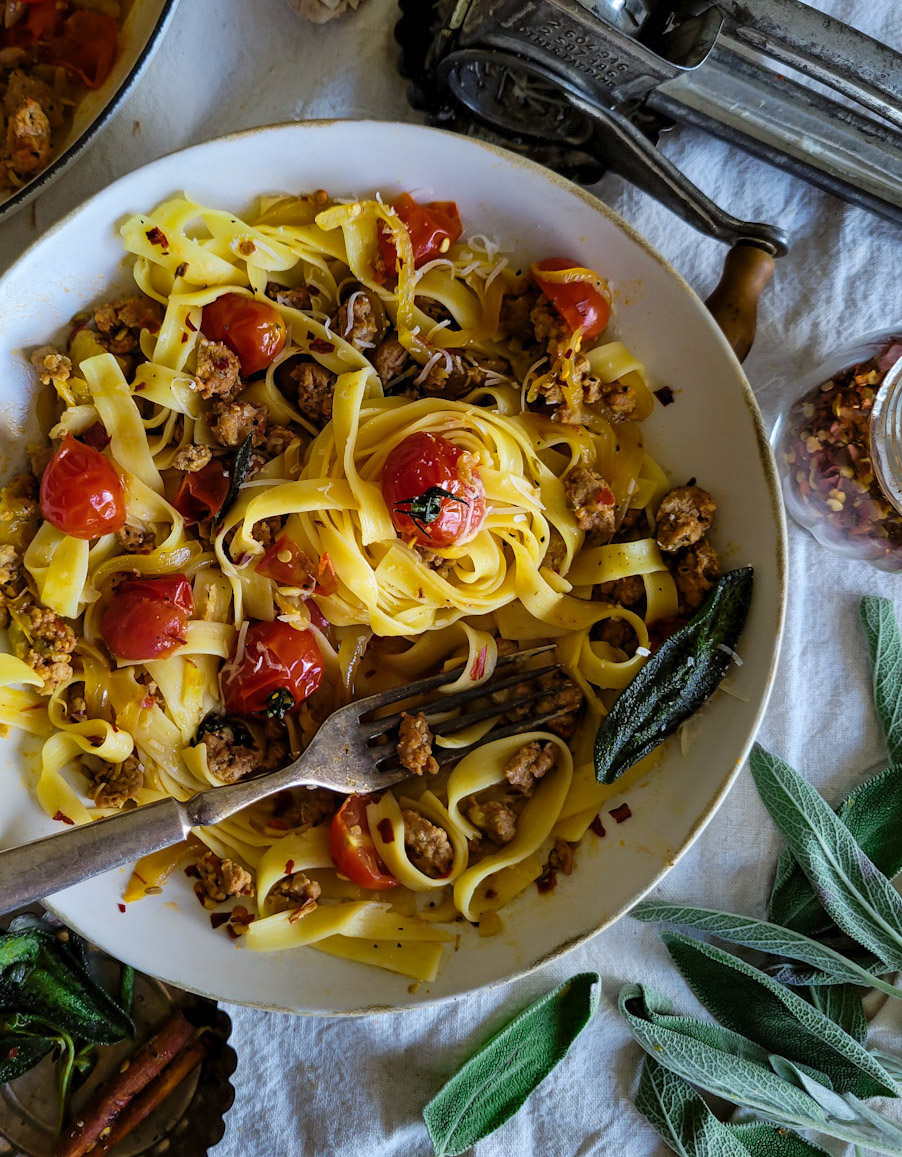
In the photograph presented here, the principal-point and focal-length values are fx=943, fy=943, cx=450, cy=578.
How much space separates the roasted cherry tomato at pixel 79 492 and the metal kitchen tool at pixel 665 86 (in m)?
1.80

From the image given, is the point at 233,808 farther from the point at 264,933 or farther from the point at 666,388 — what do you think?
the point at 666,388

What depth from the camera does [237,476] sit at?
10.0 ft

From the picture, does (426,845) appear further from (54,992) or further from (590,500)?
(54,992)

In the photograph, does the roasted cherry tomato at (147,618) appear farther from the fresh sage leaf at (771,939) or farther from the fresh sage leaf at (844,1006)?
the fresh sage leaf at (844,1006)

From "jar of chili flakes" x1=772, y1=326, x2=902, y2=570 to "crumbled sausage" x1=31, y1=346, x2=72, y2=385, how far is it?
2.55m

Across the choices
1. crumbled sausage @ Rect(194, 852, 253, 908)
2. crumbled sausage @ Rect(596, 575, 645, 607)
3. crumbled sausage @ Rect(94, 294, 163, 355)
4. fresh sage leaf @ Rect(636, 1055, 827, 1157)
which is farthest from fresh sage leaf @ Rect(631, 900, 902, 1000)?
crumbled sausage @ Rect(94, 294, 163, 355)

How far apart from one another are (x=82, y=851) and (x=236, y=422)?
1382mm

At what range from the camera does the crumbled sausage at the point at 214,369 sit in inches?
120

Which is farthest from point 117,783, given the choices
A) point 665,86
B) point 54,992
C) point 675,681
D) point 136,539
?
point 665,86

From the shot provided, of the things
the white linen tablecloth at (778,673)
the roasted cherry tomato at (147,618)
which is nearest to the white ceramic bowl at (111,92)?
the white linen tablecloth at (778,673)

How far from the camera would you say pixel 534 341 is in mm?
3232

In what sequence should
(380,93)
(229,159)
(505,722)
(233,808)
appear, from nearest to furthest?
(233,808)
(229,159)
(505,722)
(380,93)

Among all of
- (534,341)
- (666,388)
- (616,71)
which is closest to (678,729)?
(666,388)

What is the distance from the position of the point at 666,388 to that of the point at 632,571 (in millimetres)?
627
